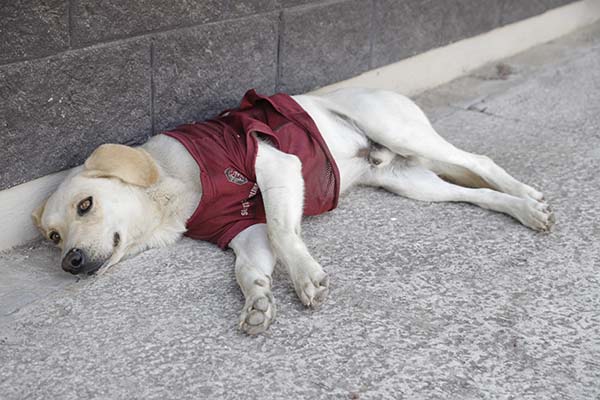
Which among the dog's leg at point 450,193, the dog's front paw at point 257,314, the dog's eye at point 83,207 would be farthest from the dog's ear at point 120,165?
the dog's leg at point 450,193

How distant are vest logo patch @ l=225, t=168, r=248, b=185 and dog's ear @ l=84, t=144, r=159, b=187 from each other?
1.04ft

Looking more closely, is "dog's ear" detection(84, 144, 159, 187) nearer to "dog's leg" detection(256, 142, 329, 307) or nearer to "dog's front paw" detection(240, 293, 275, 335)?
"dog's leg" detection(256, 142, 329, 307)

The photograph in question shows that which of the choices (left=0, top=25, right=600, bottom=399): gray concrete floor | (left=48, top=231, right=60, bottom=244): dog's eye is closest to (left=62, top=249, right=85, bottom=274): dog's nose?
(left=0, top=25, right=600, bottom=399): gray concrete floor

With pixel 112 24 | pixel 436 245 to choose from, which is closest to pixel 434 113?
pixel 436 245

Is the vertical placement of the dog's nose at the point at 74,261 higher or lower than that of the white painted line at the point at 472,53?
higher

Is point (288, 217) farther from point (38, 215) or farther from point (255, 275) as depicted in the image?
point (38, 215)

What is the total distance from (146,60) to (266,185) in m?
0.91

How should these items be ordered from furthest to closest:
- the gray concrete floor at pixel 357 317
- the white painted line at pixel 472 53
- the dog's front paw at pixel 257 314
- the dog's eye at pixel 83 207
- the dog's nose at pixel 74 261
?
the white painted line at pixel 472 53 < the dog's eye at pixel 83 207 < the dog's nose at pixel 74 261 < the dog's front paw at pixel 257 314 < the gray concrete floor at pixel 357 317

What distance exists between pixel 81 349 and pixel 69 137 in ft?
3.81

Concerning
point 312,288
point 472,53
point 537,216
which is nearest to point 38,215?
point 312,288

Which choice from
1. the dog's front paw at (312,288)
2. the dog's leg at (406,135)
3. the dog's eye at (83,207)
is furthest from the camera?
the dog's leg at (406,135)

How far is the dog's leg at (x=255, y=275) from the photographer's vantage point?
304 centimetres

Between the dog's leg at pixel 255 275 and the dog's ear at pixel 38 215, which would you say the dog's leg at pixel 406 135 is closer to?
the dog's leg at pixel 255 275

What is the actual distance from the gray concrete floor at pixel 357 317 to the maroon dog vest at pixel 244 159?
126 millimetres
